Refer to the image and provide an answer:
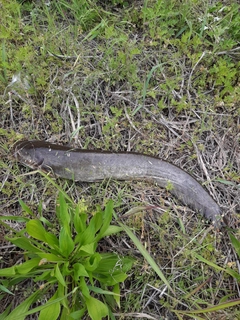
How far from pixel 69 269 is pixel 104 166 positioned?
90 cm

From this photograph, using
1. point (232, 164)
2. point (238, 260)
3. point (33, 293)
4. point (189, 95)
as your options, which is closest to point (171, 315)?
point (238, 260)

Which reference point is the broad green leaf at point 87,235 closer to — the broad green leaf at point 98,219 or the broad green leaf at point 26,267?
the broad green leaf at point 98,219

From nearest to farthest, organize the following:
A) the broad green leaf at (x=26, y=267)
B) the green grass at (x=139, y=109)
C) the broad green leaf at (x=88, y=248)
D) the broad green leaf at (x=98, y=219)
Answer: the broad green leaf at (x=88, y=248), the broad green leaf at (x=26, y=267), the broad green leaf at (x=98, y=219), the green grass at (x=139, y=109)

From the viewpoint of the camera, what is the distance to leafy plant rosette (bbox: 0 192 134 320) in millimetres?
1895

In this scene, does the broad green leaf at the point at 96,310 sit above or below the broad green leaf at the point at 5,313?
above

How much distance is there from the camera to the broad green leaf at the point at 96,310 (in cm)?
190

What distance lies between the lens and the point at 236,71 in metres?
Result: 2.91

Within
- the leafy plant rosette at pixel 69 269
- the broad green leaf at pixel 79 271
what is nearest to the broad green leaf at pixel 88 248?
the leafy plant rosette at pixel 69 269

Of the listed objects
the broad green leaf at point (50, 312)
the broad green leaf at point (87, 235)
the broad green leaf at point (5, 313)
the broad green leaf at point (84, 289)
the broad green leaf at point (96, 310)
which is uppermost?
the broad green leaf at point (87, 235)

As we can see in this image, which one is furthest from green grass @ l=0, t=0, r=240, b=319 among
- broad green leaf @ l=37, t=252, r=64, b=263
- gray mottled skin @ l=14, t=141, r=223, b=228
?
broad green leaf @ l=37, t=252, r=64, b=263

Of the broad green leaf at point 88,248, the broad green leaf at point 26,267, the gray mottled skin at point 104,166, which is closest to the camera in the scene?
the broad green leaf at point 88,248

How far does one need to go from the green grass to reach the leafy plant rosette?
0.22m

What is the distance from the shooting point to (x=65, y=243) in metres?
1.91

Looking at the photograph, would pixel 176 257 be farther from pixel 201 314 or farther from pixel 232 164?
pixel 232 164
